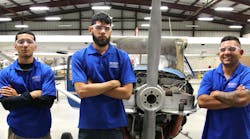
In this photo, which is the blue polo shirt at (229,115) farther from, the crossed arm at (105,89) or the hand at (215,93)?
the crossed arm at (105,89)

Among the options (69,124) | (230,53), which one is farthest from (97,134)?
(69,124)

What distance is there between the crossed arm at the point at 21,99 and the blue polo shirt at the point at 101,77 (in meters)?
0.54

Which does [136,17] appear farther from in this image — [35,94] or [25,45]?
[35,94]

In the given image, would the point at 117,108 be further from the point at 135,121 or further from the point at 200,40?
the point at 200,40

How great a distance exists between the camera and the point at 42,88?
9.90 ft

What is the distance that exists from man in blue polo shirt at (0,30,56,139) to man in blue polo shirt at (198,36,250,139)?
145 cm

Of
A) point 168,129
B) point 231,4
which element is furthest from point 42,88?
point 231,4

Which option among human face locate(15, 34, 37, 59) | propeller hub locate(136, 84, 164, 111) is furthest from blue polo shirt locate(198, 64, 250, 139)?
human face locate(15, 34, 37, 59)

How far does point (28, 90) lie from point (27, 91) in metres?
0.03

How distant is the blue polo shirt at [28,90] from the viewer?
2.96 m

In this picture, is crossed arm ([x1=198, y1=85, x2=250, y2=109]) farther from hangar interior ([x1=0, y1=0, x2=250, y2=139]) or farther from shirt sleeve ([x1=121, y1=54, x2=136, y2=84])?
hangar interior ([x1=0, y1=0, x2=250, y2=139])

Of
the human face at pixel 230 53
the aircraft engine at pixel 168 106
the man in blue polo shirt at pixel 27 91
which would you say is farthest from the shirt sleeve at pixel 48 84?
the human face at pixel 230 53

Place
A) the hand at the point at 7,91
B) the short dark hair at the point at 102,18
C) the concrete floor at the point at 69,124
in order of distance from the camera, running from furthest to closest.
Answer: the concrete floor at the point at 69,124, the hand at the point at 7,91, the short dark hair at the point at 102,18

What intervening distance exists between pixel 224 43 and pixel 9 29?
30457 mm
